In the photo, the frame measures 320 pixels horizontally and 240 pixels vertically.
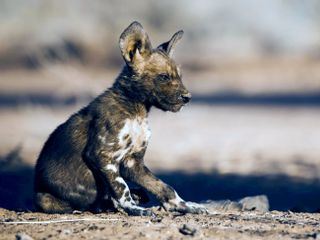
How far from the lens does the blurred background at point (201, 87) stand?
13828mm

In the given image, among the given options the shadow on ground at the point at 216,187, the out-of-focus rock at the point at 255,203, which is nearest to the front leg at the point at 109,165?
the out-of-focus rock at the point at 255,203

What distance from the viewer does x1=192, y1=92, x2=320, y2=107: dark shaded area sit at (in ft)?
66.3

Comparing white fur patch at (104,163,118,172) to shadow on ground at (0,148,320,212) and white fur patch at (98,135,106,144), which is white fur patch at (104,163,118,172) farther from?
shadow on ground at (0,148,320,212)

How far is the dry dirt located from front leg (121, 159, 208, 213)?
13.7 inches

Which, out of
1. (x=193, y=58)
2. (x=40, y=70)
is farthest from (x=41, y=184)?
(x=193, y=58)

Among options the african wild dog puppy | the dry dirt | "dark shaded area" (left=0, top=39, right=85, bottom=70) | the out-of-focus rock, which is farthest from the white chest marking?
"dark shaded area" (left=0, top=39, right=85, bottom=70)

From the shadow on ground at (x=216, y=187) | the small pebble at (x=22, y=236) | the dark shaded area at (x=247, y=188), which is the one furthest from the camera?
the dark shaded area at (x=247, y=188)

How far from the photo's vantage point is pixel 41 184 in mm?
9836

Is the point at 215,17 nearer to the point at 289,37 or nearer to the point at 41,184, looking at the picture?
the point at 289,37

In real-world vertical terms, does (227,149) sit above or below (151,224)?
above

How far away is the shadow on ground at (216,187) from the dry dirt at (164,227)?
235cm

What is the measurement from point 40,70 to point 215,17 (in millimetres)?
6782

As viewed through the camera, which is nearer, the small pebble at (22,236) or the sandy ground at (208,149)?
the small pebble at (22,236)

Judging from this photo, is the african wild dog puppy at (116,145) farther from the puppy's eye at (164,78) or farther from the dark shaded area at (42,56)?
the dark shaded area at (42,56)
